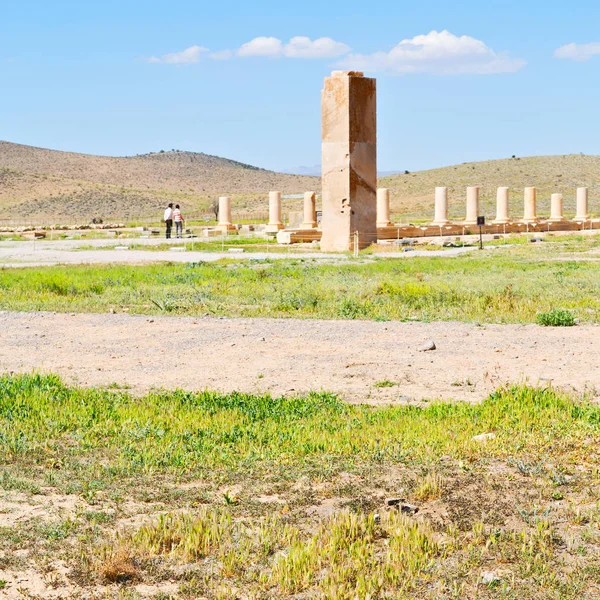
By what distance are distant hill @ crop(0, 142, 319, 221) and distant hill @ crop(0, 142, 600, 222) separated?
10 centimetres

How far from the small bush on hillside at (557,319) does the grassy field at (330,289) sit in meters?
0.52

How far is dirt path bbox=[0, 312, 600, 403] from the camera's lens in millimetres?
10047

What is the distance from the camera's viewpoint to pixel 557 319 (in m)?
13.7

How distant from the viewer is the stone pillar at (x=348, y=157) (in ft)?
97.9

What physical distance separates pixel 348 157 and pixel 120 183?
9518 cm

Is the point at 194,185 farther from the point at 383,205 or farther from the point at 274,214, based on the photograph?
the point at 383,205

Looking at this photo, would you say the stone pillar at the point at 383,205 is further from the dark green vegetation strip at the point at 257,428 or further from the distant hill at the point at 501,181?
the dark green vegetation strip at the point at 257,428

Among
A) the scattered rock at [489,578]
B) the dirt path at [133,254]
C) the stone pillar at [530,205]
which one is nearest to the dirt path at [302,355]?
the scattered rock at [489,578]

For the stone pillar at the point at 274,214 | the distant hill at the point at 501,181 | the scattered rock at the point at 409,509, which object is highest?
the distant hill at the point at 501,181

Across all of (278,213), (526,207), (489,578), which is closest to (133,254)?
(278,213)

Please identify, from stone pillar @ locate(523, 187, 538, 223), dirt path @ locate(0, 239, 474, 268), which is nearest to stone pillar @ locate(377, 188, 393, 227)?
stone pillar @ locate(523, 187, 538, 223)

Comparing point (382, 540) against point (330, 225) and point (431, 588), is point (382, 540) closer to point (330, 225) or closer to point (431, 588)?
point (431, 588)

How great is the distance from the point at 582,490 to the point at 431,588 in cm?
176

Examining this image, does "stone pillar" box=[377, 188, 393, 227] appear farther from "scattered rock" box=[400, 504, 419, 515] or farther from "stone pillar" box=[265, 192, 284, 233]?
"scattered rock" box=[400, 504, 419, 515]
